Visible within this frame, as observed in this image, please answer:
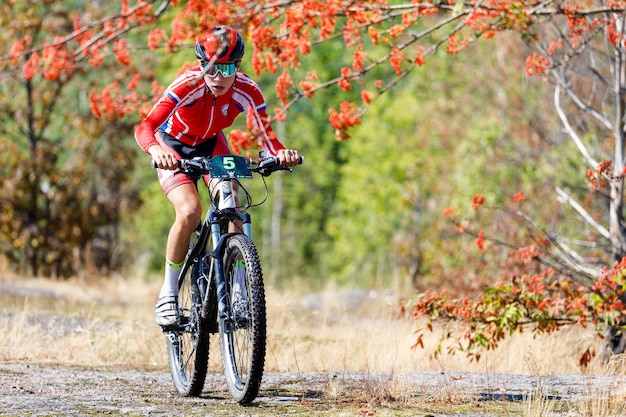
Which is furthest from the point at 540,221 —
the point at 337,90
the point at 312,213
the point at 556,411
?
the point at 312,213

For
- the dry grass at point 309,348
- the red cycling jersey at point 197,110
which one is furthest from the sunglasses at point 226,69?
the dry grass at point 309,348

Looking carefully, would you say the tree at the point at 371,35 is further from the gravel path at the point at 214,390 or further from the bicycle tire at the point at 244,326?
the bicycle tire at the point at 244,326

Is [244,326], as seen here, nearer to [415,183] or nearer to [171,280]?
[171,280]

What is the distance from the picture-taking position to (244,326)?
554 cm

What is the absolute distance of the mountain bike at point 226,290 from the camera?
17.6 ft

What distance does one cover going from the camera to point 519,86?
19250mm

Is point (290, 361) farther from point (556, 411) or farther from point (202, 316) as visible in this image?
point (556, 411)

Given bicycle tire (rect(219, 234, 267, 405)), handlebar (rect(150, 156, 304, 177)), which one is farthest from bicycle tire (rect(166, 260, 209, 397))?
handlebar (rect(150, 156, 304, 177))

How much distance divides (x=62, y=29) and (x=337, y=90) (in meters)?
24.1

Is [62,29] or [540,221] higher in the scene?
[62,29]

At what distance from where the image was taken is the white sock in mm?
6230

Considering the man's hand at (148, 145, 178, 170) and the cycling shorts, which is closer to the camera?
the man's hand at (148, 145, 178, 170)

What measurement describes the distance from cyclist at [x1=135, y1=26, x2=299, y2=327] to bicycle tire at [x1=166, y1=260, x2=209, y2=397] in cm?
8

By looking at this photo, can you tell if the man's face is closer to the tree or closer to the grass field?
the tree
